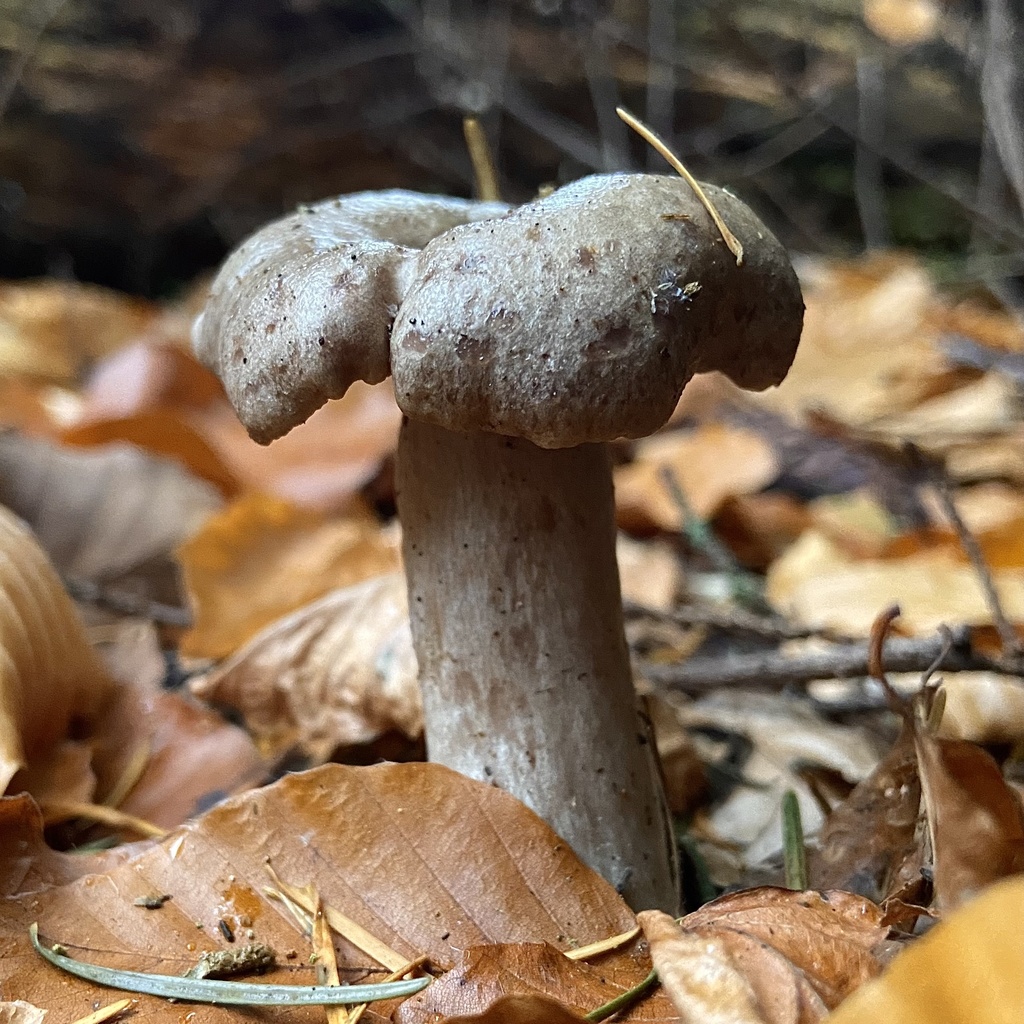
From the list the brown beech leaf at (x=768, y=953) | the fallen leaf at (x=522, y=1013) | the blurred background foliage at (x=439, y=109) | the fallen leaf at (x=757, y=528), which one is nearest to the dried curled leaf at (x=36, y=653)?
the fallen leaf at (x=522, y=1013)

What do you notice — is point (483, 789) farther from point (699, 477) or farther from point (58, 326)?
point (58, 326)

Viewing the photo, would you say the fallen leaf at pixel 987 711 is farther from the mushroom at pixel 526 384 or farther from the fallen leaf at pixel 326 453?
the fallen leaf at pixel 326 453

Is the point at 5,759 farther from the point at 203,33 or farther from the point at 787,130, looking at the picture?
the point at 787,130

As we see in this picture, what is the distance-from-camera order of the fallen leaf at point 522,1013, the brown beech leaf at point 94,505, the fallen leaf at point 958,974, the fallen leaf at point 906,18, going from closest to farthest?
the fallen leaf at point 958,974 → the fallen leaf at point 522,1013 → the brown beech leaf at point 94,505 → the fallen leaf at point 906,18

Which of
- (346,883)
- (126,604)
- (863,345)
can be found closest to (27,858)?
(346,883)

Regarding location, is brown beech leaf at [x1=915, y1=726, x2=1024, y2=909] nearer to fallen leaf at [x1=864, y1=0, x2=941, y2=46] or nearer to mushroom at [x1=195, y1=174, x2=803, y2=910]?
mushroom at [x1=195, y1=174, x2=803, y2=910]

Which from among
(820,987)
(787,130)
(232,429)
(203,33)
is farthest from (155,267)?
(820,987)
